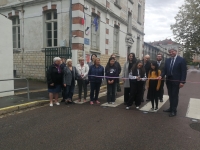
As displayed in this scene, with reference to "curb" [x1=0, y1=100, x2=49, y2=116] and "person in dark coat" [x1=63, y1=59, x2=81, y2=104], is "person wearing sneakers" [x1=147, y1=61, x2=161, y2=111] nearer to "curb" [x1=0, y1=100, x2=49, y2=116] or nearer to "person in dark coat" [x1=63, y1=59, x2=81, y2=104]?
"person in dark coat" [x1=63, y1=59, x2=81, y2=104]

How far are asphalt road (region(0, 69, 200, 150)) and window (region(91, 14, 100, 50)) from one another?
8354mm

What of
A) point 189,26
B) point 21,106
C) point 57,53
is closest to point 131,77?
point 21,106

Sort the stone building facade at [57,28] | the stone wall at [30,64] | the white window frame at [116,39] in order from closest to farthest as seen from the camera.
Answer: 1. the stone building facade at [57,28]
2. the stone wall at [30,64]
3. the white window frame at [116,39]

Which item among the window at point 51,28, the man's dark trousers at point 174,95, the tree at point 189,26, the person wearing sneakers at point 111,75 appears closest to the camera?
the man's dark trousers at point 174,95

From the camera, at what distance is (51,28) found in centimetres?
1272

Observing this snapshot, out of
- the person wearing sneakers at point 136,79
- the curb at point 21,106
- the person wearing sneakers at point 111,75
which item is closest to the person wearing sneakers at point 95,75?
the person wearing sneakers at point 111,75

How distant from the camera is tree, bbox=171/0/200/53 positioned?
2959cm

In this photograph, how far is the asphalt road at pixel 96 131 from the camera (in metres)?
3.70

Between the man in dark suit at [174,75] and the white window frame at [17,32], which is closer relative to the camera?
the man in dark suit at [174,75]

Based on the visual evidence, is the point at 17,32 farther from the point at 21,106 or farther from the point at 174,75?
the point at 174,75

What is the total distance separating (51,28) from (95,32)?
3.21 meters

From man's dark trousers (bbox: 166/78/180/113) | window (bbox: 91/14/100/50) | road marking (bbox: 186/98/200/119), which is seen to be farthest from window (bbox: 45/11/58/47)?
road marking (bbox: 186/98/200/119)

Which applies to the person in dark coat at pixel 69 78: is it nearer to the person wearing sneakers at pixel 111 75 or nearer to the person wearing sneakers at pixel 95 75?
the person wearing sneakers at pixel 95 75

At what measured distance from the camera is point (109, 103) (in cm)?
→ 720
